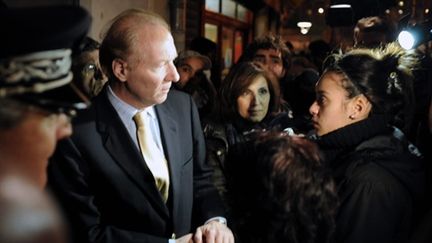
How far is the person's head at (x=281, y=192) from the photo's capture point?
1.26 metres

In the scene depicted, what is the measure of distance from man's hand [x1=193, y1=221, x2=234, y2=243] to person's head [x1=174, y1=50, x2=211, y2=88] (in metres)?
2.08

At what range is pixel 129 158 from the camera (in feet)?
6.15

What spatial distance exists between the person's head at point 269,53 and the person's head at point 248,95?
3.03ft

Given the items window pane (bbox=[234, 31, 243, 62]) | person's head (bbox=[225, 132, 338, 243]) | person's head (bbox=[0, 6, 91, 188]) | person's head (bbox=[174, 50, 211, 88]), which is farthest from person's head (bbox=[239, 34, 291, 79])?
window pane (bbox=[234, 31, 243, 62])

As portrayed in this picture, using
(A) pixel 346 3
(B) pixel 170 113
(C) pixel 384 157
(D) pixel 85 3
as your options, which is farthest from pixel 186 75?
(C) pixel 384 157

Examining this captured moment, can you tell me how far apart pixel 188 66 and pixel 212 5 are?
15.1 feet

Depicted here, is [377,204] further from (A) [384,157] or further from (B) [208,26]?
(B) [208,26]

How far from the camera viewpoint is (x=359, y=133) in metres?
1.88

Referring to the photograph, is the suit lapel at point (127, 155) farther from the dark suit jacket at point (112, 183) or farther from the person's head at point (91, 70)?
the person's head at point (91, 70)

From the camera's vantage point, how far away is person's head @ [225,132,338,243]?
126 centimetres

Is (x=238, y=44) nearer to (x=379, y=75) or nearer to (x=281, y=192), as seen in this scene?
(x=379, y=75)

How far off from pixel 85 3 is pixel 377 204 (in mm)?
3229

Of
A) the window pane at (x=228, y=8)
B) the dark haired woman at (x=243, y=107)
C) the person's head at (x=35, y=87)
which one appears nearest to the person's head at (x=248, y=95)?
the dark haired woman at (x=243, y=107)

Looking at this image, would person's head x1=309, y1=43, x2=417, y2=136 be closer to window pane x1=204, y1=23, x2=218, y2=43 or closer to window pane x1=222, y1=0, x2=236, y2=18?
window pane x1=204, y1=23, x2=218, y2=43
